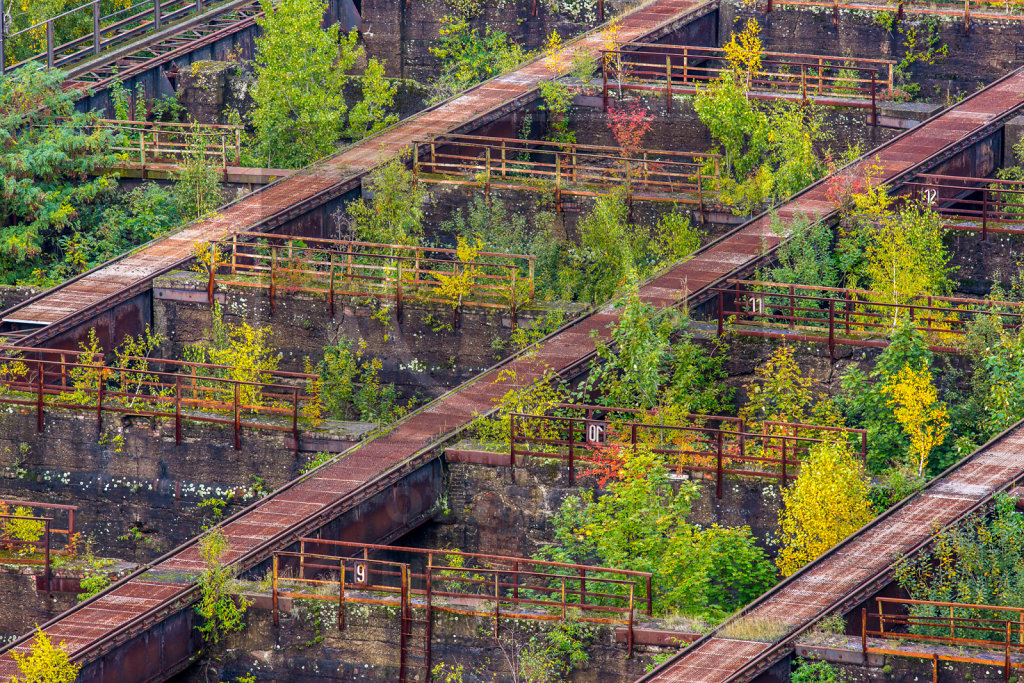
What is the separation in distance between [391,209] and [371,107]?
5075 millimetres

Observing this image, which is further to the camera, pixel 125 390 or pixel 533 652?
pixel 125 390

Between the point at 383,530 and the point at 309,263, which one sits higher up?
the point at 309,263

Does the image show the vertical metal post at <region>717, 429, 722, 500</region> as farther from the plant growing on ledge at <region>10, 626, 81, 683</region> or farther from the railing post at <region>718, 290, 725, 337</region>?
the plant growing on ledge at <region>10, 626, 81, 683</region>

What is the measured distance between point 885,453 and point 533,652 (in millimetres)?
6311

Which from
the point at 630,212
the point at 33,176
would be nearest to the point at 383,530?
the point at 630,212

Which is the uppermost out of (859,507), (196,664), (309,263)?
(309,263)

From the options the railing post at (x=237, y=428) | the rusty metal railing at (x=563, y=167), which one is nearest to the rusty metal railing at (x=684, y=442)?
the railing post at (x=237, y=428)

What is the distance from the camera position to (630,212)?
37.2m

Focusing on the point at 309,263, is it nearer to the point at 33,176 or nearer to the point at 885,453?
the point at 33,176

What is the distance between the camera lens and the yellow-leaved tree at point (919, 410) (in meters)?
30.1

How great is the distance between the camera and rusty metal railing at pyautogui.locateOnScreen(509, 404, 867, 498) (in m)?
29.7

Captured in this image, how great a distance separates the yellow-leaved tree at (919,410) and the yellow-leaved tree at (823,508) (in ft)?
4.66

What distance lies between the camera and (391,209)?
3741cm

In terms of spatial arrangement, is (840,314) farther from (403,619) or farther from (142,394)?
(142,394)
